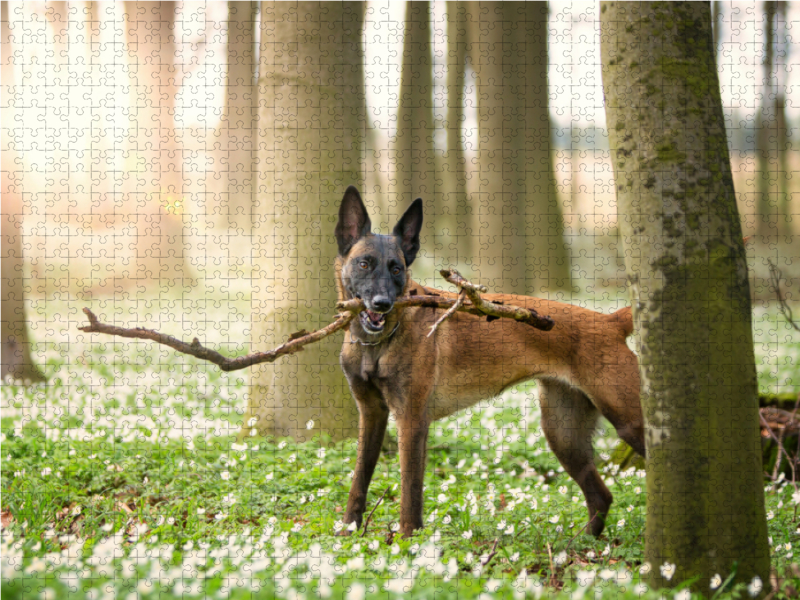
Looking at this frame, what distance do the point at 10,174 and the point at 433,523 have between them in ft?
26.0

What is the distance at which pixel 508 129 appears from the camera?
12.1m

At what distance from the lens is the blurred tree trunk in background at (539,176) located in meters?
10.9

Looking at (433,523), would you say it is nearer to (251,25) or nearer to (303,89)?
(303,89)

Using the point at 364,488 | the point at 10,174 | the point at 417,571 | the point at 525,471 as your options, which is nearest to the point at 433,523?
the point at 364,488

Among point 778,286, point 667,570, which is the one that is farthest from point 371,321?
point 778,286

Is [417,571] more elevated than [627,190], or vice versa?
[627,190]

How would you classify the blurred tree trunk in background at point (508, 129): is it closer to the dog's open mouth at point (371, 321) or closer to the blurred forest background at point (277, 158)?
the blurred forest background at point (277, 158)

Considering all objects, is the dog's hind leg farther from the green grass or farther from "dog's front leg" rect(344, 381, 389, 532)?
"dog's front leg" rect(344, 381, 389, 532)

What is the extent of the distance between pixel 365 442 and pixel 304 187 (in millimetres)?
2657

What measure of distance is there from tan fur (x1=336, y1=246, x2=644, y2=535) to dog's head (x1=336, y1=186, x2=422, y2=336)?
0.40 feet

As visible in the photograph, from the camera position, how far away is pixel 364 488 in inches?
187

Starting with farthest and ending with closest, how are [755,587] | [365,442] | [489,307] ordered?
1. [365,442]
2. [489,307]
3. [755,587]

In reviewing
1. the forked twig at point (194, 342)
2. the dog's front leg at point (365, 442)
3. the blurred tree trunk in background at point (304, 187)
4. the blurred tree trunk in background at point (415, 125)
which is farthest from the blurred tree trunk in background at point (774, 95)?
the blurred tree trunk in background at point (415, 125)

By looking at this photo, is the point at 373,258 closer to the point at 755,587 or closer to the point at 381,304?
the point at 381,304
